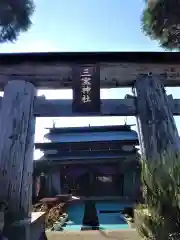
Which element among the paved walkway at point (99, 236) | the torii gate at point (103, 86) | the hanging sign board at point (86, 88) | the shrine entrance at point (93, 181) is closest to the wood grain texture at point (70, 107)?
the torii gate at point (103, 86)

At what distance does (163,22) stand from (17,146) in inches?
300

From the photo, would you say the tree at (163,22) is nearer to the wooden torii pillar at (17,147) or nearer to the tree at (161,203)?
the wooden torii pillar at (17,147)

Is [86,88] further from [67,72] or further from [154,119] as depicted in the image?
[154,119]

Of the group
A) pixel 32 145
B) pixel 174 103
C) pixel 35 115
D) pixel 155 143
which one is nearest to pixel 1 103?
pixel 35 115

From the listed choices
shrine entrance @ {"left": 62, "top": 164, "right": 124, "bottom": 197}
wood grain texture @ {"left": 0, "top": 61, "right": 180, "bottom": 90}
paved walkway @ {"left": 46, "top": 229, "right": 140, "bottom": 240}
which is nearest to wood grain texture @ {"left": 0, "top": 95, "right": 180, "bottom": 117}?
wood grain texture @ {"left": 0, "top": 61, "right": 180, "bottom": 90}

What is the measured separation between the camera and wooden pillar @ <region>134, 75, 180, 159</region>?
500 cm

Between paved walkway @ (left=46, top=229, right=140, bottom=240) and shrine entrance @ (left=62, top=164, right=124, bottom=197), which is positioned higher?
shrine entrance @ (left=62, top=164, right=124, bottom=197)

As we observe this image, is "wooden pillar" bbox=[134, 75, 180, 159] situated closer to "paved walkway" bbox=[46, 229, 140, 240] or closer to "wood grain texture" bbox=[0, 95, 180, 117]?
"wood grain texture" bbox=[0, 95, 180, 117]

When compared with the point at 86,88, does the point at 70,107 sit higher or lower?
lower

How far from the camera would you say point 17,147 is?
15.9 ft

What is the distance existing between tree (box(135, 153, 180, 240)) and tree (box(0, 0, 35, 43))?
818cm

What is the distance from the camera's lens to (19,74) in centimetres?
572

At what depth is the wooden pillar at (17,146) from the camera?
14.9ft

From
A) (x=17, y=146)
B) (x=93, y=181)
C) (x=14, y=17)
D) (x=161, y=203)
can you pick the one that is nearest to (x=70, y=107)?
(x=17, y=146)
